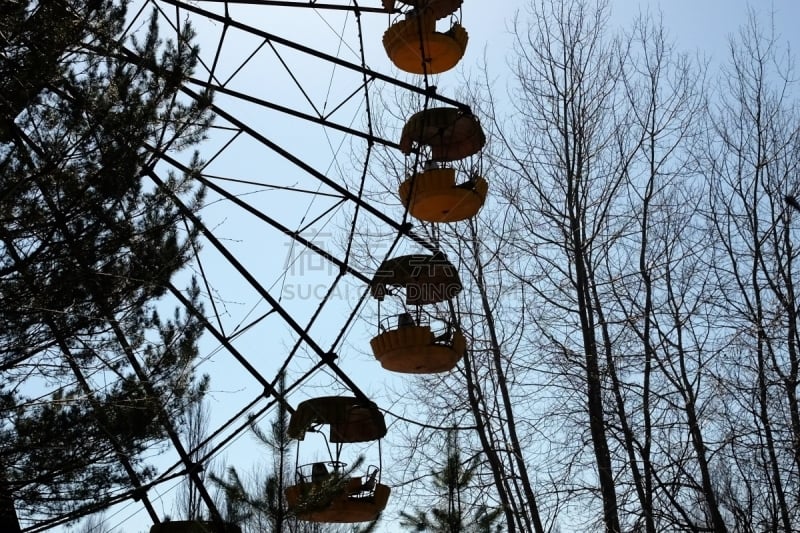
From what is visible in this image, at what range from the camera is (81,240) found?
799 cm

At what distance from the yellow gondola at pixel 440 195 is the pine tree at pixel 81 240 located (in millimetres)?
2427

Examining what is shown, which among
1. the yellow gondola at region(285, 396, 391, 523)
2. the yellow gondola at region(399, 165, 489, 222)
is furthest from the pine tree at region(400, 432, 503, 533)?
the yellow gondola at region(399, 165, 489, 222)

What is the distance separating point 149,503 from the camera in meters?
8.59

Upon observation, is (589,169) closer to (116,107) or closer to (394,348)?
(394,348)

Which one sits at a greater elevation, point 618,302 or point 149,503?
point 618,302

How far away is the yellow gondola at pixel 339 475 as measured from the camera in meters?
8.48

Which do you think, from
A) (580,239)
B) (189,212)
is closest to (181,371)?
(189,212)

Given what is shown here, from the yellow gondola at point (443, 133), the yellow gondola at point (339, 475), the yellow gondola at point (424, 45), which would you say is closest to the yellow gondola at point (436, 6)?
the yellow gondola at point (424, 45)

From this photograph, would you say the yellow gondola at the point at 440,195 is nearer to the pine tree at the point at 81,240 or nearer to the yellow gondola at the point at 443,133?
the yellow gondola at the point at 443,133

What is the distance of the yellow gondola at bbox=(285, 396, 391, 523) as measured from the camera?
8477 mm

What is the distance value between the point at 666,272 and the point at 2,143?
9.66 m

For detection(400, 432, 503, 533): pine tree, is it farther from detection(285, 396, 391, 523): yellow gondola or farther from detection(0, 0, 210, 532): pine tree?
detection(0, 0, 210, 532): pine tree

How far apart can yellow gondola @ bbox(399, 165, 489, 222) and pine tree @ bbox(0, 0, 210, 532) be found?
2.43m

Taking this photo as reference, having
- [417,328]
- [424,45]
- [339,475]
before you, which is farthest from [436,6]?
[339,475]
